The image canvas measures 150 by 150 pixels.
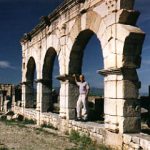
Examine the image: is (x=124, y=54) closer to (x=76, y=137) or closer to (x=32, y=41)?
(x=76, y=137)

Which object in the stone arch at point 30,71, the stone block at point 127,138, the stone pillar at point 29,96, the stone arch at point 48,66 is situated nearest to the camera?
the stone block at point 127,138

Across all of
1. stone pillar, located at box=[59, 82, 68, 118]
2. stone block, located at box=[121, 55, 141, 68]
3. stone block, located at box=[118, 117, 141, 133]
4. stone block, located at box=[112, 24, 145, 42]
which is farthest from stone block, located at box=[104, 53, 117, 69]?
stone pillar, located at box=[59, 82, 68, 118]

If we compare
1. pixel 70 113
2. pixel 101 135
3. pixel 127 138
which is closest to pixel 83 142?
pixel 101 135

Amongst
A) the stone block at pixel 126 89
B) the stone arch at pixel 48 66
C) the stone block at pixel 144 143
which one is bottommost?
the stone block at pixel 144 143

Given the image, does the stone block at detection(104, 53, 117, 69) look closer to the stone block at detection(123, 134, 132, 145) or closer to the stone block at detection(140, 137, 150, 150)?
the stone block at detection(123, 134, 132, 145)

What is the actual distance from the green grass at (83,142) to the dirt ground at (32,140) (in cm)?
19

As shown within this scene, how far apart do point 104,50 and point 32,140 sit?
3.25 metres

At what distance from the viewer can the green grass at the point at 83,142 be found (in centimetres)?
877

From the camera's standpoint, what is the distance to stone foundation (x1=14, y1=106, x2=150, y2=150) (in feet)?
24.7

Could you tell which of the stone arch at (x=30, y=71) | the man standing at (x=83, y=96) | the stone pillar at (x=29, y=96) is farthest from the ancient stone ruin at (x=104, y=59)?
the stone pillar at (x=29, y=96)

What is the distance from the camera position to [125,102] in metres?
8.26

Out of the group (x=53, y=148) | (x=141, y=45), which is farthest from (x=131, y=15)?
(x=53, y=148)

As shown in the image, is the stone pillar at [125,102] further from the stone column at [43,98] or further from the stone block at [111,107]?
the stone column at [43,98]

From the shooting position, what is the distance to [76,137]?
33.8ft
